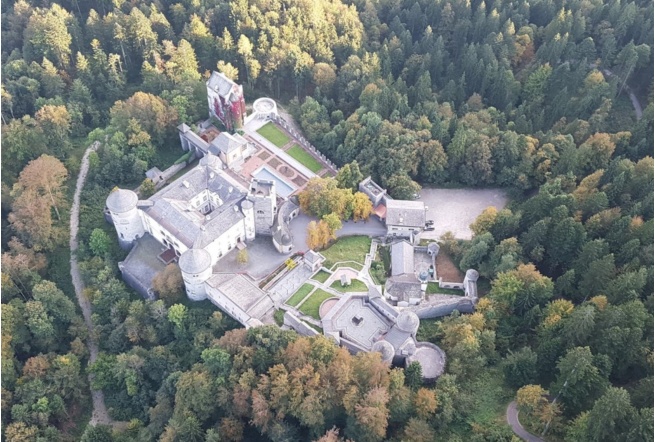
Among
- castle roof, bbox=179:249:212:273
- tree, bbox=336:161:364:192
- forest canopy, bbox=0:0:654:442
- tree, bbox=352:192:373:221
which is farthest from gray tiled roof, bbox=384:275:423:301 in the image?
castle roof, bbox=179:249:212:273

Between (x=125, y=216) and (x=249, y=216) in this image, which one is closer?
(x=249, y=216)

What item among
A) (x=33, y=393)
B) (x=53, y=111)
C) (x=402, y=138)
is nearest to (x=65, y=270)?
(x=33, y=393)

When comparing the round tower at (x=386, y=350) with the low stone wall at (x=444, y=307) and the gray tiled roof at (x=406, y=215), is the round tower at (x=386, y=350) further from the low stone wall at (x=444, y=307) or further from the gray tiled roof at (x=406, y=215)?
the gray tiled roof at (x=406, y=215)

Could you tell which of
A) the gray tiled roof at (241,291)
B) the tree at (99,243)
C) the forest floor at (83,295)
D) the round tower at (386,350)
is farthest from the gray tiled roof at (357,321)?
the tree at (99,243)

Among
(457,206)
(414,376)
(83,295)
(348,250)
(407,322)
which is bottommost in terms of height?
(83,295)

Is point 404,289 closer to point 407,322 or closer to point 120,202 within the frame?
point 407,322

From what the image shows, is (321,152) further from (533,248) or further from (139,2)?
(139,2)

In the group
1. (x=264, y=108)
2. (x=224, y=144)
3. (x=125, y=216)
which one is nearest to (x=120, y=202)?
(x=125, y=216)

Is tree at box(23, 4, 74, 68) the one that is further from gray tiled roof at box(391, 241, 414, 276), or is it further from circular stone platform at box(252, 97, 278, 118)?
gray tiled roof at box(391, 241, 414, 276)
